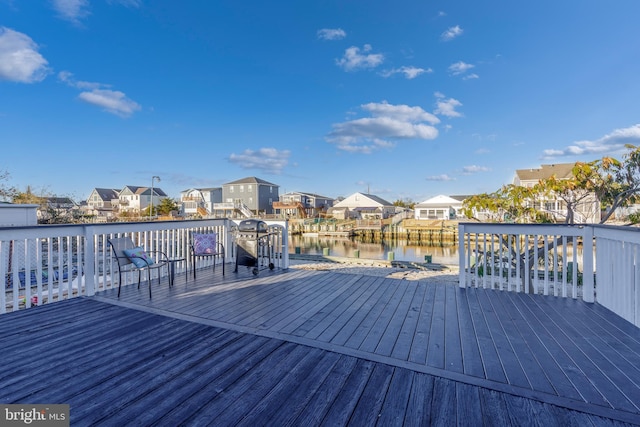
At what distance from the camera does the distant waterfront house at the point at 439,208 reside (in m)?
36.1

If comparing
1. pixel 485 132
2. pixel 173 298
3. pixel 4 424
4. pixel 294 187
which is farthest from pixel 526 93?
pixel 294 187

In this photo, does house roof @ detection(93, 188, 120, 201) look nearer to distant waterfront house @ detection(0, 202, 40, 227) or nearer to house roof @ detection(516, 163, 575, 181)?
distant waterfront house @ detection(0, 202, 40, 227)

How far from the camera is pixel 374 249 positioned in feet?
80.5

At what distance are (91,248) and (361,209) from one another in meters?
40.0

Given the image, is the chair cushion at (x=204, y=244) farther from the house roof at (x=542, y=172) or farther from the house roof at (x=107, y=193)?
the house roof at (x=107, y=193)

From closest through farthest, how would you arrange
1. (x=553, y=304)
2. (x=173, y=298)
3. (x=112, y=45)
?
(x=553, y=304), (x=173, y=298), (x=112, y=45)

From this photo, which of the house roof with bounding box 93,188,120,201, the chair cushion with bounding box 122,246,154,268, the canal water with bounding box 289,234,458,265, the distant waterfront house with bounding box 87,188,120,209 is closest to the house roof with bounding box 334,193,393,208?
the canal water with bounding box 289,234,458,265

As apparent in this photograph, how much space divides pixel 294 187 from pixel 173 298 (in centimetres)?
4892

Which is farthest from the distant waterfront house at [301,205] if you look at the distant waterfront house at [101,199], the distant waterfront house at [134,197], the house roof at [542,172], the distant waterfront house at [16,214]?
the distant waterfront house at [16,214]

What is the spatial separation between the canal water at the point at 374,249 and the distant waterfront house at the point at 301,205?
801cm

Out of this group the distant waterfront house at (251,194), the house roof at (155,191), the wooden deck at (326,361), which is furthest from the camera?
the house roof at (155,191)

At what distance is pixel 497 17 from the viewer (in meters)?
8.38

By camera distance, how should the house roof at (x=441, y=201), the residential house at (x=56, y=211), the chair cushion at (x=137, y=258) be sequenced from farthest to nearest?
the house roof at (x=441, y=201)
the residential house at (x=56, y=211)
the chair cushion at (x=137, y=258)

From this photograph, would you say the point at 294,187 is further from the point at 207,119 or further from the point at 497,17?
the point at 497,17
